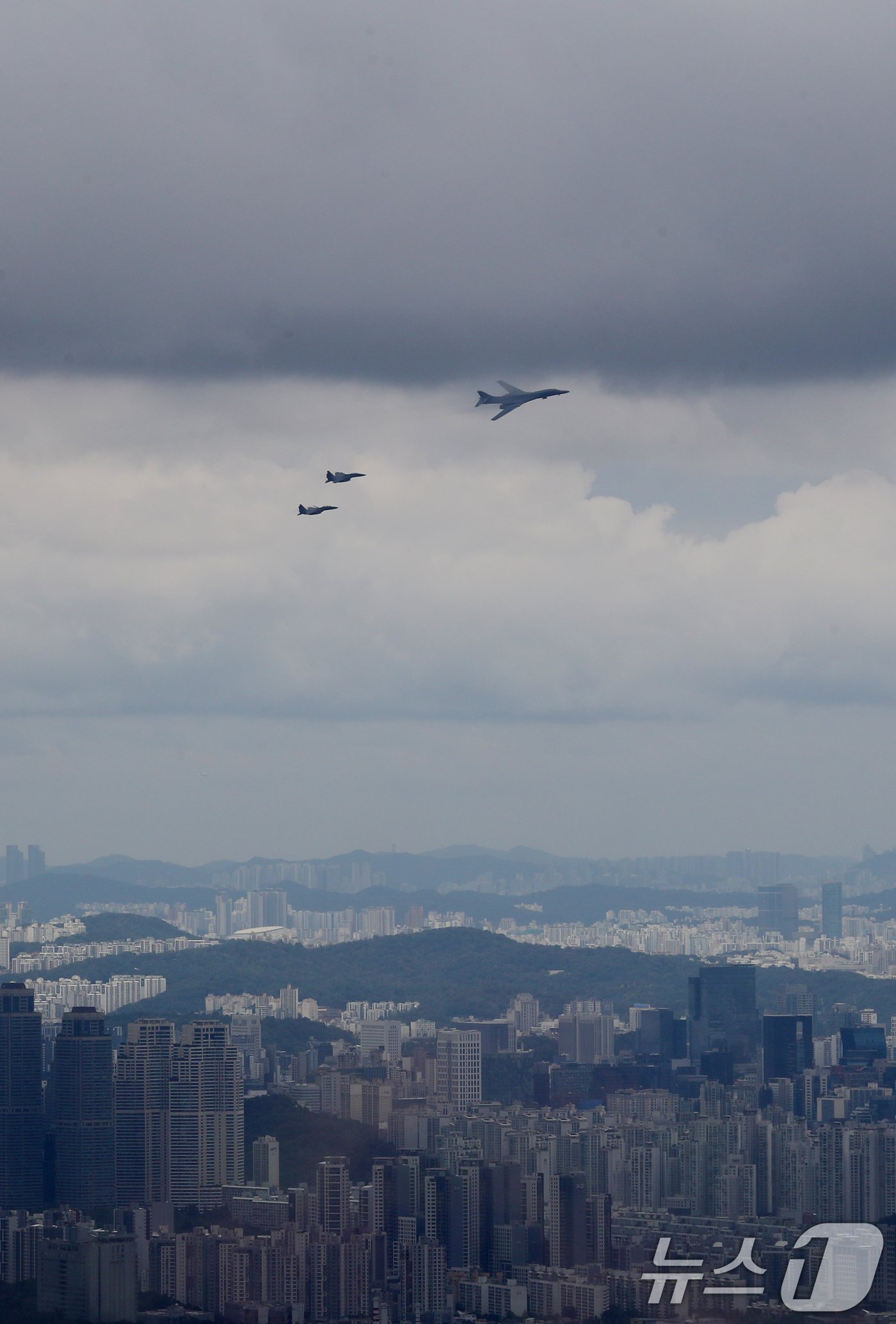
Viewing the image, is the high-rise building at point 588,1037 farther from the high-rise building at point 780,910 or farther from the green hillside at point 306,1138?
the high-rise building at point 780,910

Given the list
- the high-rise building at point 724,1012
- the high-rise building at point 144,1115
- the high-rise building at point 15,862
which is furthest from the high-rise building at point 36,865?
the high-rise building at point 144,1115

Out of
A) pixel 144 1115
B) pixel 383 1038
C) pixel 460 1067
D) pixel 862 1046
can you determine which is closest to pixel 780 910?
pixel 862 1046

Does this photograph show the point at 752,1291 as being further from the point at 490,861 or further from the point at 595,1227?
the point at 490,861

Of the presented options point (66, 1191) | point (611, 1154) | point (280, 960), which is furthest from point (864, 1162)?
point (280, 960)

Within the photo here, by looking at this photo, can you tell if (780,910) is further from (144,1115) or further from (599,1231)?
(599,1231)

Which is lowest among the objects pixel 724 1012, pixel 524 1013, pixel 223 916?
pixel 524 1013

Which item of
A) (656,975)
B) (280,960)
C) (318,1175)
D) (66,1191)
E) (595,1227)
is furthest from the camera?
(280,960)
